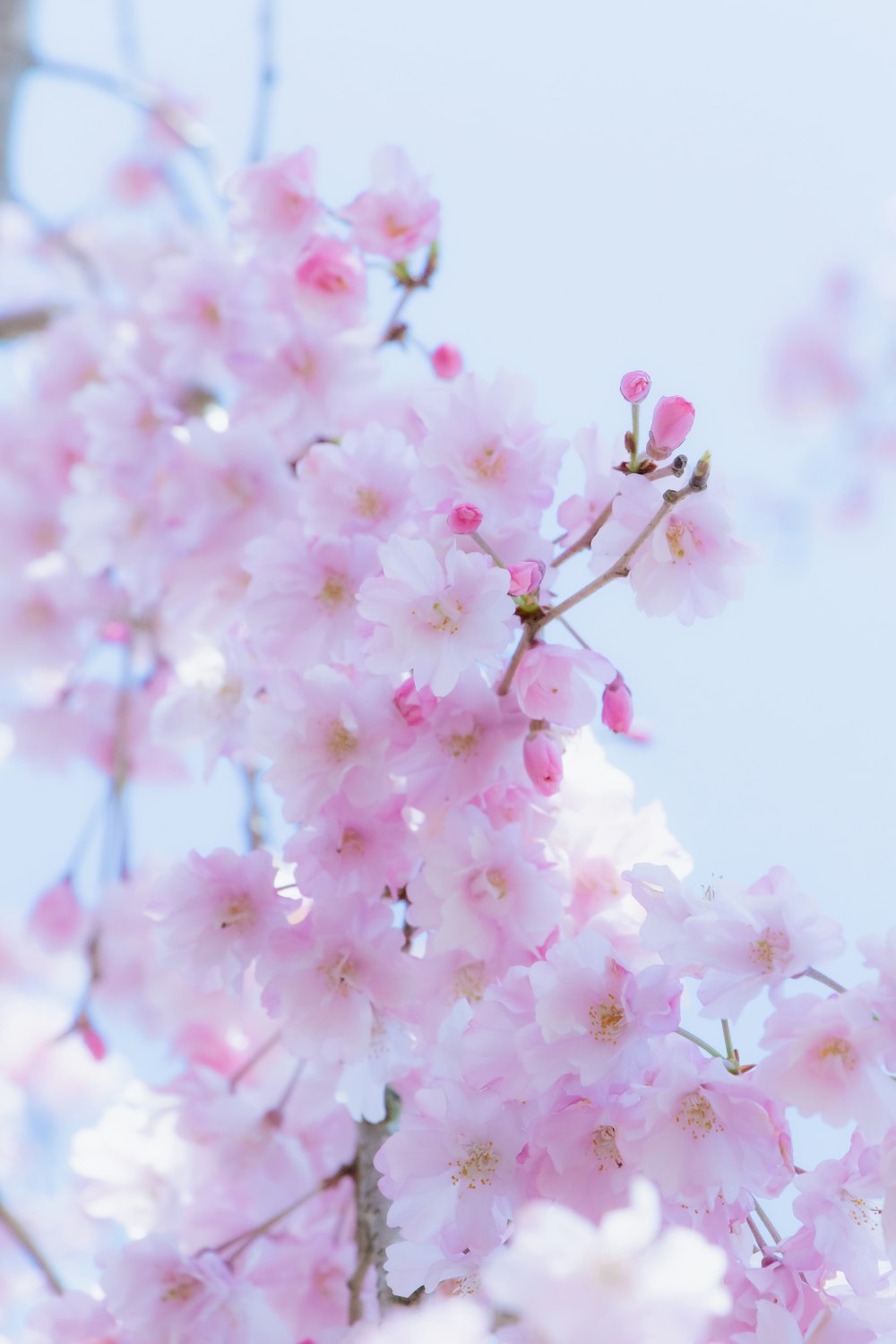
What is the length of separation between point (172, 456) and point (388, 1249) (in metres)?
1.14

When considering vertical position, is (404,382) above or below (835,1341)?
above

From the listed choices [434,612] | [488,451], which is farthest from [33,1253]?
[488,451]

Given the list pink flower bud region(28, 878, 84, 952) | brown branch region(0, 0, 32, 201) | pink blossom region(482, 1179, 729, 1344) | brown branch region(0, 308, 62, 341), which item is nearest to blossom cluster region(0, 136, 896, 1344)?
pink blossom region(482, 1179, 729, 1344)

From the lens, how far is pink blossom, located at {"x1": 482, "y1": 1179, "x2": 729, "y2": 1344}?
55 centimetres

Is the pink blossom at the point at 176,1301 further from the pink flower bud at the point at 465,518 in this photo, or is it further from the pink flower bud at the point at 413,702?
the pink flower bud at the point at 465,518

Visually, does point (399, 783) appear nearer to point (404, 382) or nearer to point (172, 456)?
point (172, 456)

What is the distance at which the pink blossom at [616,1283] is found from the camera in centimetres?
55

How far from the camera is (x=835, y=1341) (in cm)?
89

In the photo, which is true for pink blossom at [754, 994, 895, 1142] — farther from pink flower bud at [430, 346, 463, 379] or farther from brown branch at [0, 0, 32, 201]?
brown branch at [0, 0, 32, 201]

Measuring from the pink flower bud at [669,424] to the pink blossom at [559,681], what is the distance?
0.61 feet

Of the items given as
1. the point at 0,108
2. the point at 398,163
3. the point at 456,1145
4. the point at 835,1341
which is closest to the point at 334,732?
the point at 456,1145

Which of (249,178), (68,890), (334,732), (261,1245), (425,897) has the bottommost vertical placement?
(68,890)

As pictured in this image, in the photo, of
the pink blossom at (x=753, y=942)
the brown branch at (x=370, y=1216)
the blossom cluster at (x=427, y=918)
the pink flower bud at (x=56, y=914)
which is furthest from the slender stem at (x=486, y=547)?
the pink flower bud at (x=56, y=914)

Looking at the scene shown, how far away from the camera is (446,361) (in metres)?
1.52
